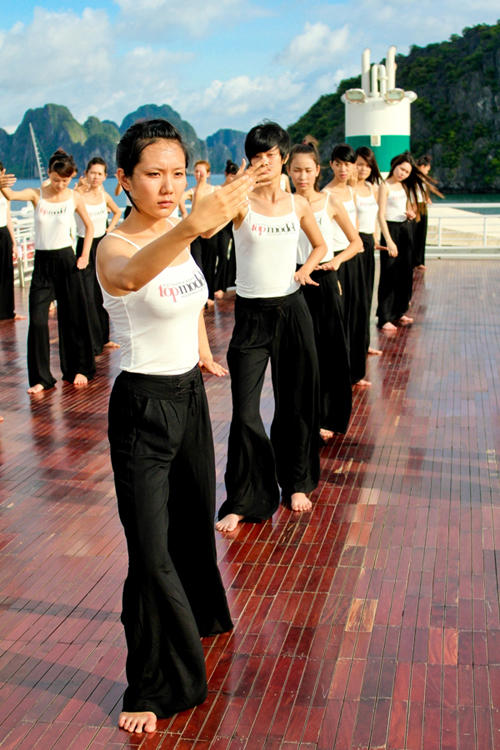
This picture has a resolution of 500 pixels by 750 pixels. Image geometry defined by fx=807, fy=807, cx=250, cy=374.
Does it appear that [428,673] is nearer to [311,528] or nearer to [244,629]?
[244,629]

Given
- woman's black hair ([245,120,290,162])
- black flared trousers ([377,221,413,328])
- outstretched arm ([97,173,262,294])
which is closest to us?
outstretched arm ([97,173,262,294])

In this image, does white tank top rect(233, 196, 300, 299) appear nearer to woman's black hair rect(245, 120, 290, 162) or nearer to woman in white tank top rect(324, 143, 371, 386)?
woman's black hair rect(245, 120, 290, 162)

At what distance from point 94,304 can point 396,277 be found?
11.9 ft

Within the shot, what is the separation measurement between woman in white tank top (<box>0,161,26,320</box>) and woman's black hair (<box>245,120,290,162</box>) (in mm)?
6404

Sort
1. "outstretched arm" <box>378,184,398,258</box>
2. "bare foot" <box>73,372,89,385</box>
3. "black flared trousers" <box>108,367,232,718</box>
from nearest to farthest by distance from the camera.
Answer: "black flared trousers" <box>108,367,232,718</box>
"bare foot" <box>73,372,89,385</box>
"outstretched arm" <box>378,184,398,258</box>

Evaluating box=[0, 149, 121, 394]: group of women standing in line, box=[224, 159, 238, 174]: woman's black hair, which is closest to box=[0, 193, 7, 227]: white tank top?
box=[0, 149, 121, 394]: group of women standing in line

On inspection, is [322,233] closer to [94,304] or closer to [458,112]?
[94,304]

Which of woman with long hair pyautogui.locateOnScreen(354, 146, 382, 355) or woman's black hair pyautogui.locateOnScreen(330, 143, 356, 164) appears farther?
woman with long hair pyautogui.locateOnScreen(354, 146, 382, 355)

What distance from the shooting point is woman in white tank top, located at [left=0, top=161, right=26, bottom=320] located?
10.0 metres

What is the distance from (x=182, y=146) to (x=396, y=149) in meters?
15.9

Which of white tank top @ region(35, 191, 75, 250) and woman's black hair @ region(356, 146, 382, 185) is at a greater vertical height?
woman's black hair @ region(356, 146, 382, 185)

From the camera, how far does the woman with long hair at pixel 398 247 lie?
9609mm

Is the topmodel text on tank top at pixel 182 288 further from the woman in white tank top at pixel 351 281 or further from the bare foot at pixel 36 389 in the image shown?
the bare foot at pixel 36 389

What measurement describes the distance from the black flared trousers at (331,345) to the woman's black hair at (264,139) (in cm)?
170
